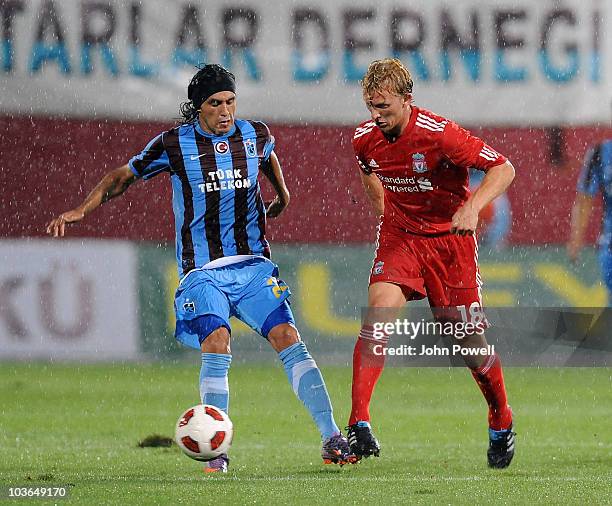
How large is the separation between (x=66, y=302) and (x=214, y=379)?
488cm

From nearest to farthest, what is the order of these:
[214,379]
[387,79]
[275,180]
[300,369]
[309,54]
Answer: [387,79], [214,379], [300,369], [275,180], [309,54]

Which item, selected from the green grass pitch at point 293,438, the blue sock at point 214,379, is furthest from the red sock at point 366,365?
the blue sock at point 214,379

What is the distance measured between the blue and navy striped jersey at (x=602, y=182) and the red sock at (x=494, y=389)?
4650mm

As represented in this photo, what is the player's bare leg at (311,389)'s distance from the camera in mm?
6332

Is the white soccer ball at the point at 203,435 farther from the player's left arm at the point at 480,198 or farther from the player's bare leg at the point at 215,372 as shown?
the player's left arm at the point at 480,198

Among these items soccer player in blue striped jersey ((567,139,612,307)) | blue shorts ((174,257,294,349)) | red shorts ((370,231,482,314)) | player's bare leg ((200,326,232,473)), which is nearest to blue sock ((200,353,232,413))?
player's bare leg ((200,326,232,473))

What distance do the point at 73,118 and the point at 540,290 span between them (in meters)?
3.88

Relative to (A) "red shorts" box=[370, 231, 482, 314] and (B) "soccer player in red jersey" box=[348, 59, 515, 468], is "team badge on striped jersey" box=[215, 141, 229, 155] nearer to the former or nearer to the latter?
(B) "soccer player in red jersey" box=[348, 59, 515, 468]

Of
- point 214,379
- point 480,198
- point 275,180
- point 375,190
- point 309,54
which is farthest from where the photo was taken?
point 309,54

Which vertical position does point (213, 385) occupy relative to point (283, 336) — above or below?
below

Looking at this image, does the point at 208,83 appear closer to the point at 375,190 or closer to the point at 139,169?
the point at 139,169

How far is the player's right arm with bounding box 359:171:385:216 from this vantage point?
6.59 metres

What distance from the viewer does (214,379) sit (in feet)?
20.9

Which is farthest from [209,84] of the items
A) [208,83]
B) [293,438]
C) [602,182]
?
[602,182]
